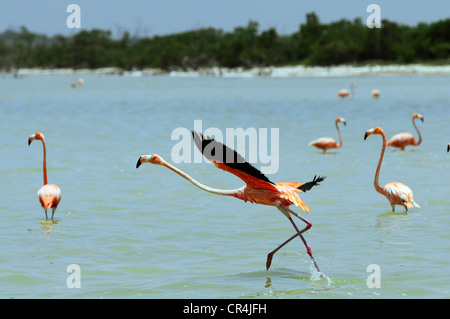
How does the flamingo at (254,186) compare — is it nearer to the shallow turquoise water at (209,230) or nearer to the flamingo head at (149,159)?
the flamingo head at (149,159)

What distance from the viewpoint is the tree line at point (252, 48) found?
327ft

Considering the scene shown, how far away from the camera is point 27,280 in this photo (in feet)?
27.7

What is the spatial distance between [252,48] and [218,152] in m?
120

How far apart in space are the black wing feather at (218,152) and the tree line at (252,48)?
86.0m

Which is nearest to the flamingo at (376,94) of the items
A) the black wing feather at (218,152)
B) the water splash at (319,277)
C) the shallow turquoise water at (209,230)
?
the shallow turquoise water at (209,230)

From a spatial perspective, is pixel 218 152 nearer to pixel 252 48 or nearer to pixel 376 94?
pixel 376 94

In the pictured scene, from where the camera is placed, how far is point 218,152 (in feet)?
22.1

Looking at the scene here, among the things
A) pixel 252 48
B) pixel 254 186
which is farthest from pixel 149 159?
pixel 252 48

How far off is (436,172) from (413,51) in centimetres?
8004

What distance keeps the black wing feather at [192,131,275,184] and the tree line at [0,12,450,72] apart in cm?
8597

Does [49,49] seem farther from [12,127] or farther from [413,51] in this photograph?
[12,127]

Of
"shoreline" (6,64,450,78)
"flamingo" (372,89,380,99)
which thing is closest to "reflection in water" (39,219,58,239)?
"flamingo" (372,89,380,99)

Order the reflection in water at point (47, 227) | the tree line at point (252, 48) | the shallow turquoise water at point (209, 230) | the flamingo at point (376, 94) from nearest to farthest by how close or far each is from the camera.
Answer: the shallow turquoise water at point (209, 230) < the reflection in water at point (47, 227) < the flamingo at point (376, 94) < the tree line at point (252, 48)

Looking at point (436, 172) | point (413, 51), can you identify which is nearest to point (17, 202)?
point (436, 172)
